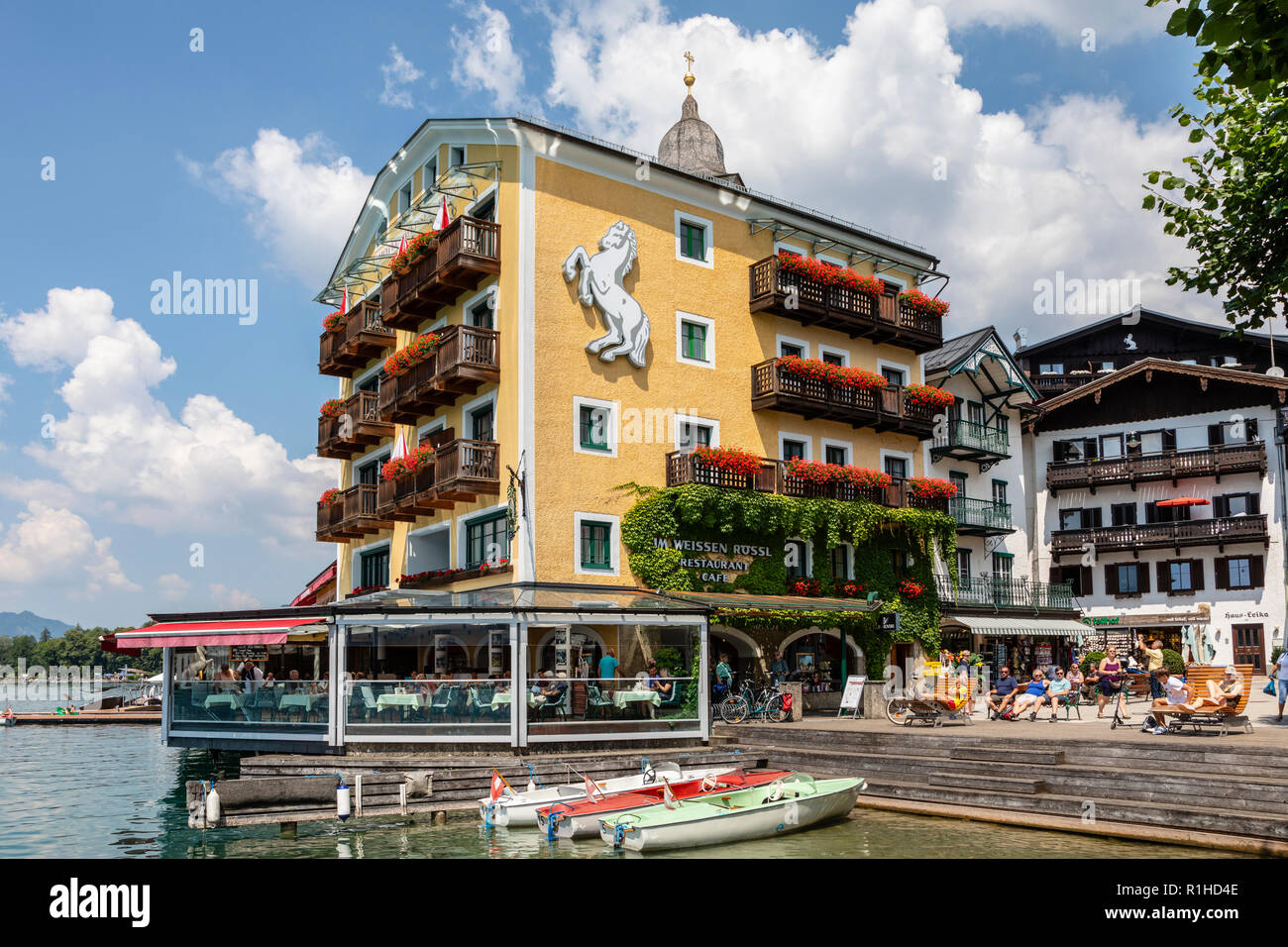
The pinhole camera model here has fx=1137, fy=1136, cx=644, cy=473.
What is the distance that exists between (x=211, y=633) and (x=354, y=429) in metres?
12.8

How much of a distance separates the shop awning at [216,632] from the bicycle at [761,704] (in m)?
9.91

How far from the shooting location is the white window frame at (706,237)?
34250 millimetres

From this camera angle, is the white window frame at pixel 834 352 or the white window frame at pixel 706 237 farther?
the white window frame at pixel 834 352

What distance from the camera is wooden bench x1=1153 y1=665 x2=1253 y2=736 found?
2025 centimetres

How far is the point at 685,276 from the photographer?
3419cm

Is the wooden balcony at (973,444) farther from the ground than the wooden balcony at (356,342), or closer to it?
closer to it

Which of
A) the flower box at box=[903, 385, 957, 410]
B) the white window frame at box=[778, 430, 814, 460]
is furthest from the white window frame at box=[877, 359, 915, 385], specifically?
the white window frame at box=[778, 430, 814, 460]

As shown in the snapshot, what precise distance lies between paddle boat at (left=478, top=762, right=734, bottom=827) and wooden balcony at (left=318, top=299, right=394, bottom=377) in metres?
20.6

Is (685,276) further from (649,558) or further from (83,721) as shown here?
(83,721)

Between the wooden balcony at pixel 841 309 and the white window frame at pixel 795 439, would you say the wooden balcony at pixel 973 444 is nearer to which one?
the wooden balcony at pixel 841 309

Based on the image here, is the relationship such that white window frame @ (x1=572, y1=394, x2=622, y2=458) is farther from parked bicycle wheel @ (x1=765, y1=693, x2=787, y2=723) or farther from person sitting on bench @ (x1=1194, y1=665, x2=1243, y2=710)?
person sitting on bench @ (x1=1194, y1=665, x2=1243, y2=710)

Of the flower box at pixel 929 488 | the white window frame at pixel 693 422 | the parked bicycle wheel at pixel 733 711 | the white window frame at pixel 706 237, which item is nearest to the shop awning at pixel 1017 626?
the flower box at pixel 929 488
